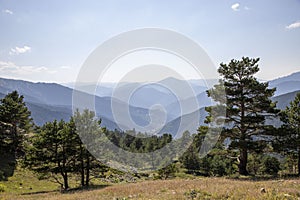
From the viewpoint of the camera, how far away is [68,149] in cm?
2927

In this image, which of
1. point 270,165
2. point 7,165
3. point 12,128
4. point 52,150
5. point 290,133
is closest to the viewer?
point 290,133

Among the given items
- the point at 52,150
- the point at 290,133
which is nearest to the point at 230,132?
the point at 290,133

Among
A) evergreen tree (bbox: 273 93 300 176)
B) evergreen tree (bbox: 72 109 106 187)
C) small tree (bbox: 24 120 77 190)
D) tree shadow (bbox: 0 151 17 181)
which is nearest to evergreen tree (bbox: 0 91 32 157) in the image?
tree shadow (bbox: 0 151 17 181)

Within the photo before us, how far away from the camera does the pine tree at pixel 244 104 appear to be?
24.9 meters

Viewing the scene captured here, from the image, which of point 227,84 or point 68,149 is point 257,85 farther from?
point 68,149

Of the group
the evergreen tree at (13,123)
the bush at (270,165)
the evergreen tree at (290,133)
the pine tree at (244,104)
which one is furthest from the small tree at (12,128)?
the bush at (270,165)

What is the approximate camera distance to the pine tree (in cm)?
2492

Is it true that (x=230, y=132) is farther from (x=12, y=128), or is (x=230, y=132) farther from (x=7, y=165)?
(x=12, y=128)

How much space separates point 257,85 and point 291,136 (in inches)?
250

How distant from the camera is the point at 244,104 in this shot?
2597cm

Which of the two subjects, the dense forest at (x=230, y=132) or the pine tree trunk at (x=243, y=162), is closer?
the dense forest at (x=230, y=132)

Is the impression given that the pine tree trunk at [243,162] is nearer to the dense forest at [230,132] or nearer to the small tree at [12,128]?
the dense forest at [230,132]

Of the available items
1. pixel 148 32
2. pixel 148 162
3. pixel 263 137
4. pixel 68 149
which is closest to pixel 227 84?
pixel 263 137

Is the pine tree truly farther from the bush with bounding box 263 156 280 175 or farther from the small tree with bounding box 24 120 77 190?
the bush with bounding box 263 156 280 175
